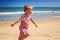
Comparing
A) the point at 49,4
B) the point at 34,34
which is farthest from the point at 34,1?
the point at 34,34

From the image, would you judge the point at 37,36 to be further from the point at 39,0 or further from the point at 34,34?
the point at 39,0

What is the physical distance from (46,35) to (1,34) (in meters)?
1.69

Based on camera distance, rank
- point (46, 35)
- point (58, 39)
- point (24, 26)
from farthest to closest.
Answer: point (46, 35)
point (58, 39)
point (24, 26)

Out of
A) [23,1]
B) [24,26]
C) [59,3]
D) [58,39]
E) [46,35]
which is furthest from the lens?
[23,1]

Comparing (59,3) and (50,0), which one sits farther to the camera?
(50,0)

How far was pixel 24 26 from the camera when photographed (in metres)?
6.10

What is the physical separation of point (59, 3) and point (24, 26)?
110 ft

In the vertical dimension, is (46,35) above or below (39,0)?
above

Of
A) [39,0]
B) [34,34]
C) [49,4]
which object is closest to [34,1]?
[39,0]

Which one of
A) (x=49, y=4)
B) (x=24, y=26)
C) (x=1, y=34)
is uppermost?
(x=24, y=26)

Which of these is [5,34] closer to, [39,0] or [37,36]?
[37,36]

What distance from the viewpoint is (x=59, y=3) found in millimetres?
39188

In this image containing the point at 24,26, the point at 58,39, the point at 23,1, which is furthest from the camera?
the point at 23,1

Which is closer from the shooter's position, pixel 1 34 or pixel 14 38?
pixel 14 38
